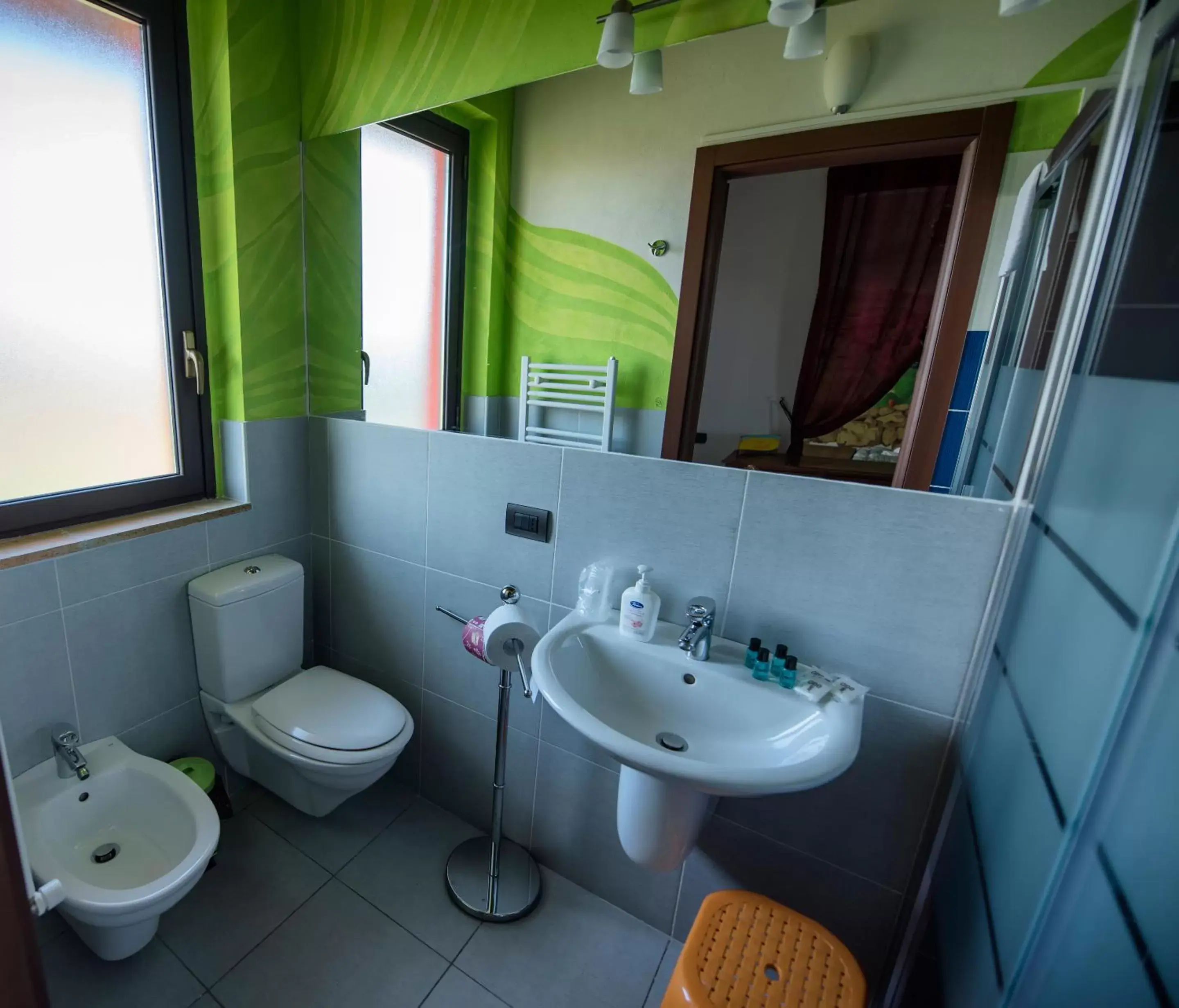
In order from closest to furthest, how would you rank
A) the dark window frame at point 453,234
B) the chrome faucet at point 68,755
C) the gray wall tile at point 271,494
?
the chrome faucet at point 68,755 < the dark window frame at point 453,234 < the gray wall tile at point 271,494

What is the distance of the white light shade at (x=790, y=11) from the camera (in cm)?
91

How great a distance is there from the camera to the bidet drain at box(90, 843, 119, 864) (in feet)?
4.13

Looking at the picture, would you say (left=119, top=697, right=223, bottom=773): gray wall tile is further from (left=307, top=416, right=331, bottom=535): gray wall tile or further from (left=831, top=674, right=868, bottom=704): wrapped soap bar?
(left=831, top=674, right=868, bottom=704): wrapped soap bar

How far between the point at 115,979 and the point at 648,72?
2.30m

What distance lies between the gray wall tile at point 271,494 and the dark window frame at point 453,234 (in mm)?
522

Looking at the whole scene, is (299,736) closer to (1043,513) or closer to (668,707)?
(668,707)

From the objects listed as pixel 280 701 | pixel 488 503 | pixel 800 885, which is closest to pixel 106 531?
pixel 280 701

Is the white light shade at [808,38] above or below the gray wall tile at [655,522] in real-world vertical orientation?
above

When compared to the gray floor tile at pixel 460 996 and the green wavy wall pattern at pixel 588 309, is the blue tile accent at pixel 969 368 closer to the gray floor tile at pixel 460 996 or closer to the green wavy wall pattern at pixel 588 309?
the green wavy wall pattern at pixel 588 309

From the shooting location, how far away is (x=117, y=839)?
1307mm

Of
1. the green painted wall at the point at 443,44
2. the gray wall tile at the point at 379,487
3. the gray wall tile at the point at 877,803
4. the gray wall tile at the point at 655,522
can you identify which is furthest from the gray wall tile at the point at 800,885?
the green painted wall at the point at 443,44

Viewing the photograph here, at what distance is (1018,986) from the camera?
0.66 metres

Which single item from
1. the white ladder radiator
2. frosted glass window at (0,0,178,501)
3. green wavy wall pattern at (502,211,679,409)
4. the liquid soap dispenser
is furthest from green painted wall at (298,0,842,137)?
the liquid soap dispenser

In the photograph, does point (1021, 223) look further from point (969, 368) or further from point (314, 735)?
point (314, 735)
